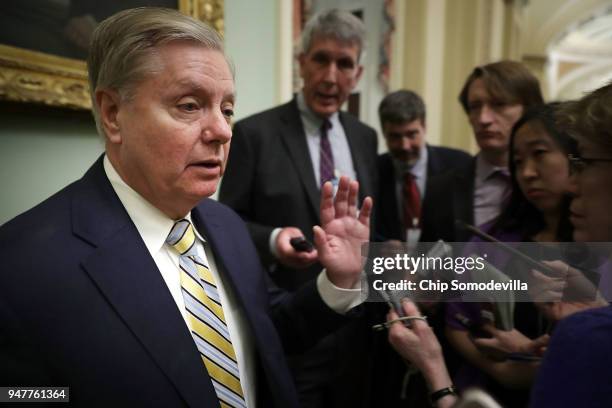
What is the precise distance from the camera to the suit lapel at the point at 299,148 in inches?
70.6

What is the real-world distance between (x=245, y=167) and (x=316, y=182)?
30 cm

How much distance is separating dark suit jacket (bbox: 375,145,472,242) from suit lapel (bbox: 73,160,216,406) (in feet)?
4.01

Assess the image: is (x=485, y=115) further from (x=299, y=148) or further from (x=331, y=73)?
(x=299, y=148)

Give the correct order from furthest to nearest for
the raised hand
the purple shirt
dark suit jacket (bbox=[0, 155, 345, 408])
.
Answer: the purple shirt → the raised hand → dark suit jacket (bbox=[0, 155, 345, 408])

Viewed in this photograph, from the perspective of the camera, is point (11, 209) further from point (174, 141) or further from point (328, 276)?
point (328, 276)

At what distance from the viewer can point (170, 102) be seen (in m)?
0.89

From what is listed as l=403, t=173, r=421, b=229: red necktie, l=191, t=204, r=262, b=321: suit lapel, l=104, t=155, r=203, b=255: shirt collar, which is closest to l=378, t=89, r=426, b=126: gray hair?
l=403, t=173, r=421, b=229: red necktie

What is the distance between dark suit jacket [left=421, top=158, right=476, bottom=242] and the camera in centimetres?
175

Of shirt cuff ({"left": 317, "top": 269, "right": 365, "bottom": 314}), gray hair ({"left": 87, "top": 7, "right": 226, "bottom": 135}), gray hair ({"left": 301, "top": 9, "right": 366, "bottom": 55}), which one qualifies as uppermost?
gray hair ({"left": 301, "top": 9, "right": 366, "bottom": 55})

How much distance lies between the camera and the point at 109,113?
2.99 ft

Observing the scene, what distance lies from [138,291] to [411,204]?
1586 millimetres

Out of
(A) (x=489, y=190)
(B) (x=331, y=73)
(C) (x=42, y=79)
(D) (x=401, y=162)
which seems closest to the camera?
(C) (x=42, y=79)

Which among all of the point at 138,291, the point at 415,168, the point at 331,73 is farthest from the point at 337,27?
the point at 138,291

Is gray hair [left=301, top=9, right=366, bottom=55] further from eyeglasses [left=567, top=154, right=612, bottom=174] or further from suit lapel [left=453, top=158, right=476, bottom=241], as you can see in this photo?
eyeglasses [left=567, top=154, right=612, bottom=174]
